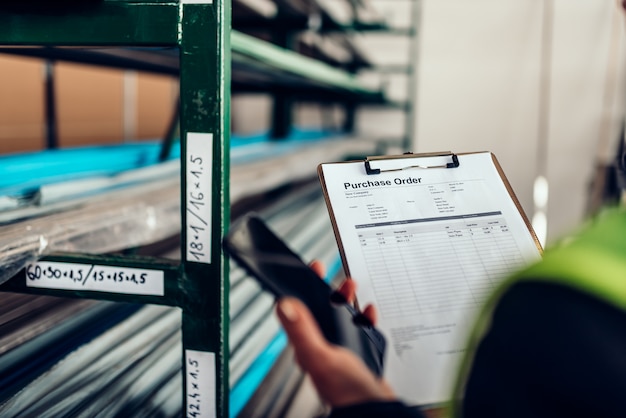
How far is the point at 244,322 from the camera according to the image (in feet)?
5.89

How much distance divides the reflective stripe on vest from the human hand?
0.32ft

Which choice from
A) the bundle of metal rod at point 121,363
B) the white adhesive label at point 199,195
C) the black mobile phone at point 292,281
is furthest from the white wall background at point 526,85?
the black mobile phone at point 292,281

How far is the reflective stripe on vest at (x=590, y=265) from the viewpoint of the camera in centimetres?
35

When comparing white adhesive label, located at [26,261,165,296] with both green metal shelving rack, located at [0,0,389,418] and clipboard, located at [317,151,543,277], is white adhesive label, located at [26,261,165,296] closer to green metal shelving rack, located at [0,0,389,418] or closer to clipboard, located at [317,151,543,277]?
green metal shelving rack, located at [0,0,389,418]

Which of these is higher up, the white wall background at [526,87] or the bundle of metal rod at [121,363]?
the white wall background at [526,87]

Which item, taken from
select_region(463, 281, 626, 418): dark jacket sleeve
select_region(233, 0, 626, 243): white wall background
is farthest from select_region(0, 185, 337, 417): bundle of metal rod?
select_region(233, 0, 626, 243): white wall background

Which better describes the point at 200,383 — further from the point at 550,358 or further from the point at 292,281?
the point at 550,358

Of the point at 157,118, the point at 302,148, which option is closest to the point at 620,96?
the point at 302,148

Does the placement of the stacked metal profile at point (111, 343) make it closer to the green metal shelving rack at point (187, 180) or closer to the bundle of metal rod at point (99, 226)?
the bundle of metal rod at point (99, 226)

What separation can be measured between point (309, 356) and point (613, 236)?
259 millimetres

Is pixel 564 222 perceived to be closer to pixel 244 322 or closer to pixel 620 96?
pixel 620 96

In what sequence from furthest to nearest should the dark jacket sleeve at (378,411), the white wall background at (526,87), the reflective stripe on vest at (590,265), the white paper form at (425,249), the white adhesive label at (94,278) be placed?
the white wall background at (526,87) < the white adhesive label at (94,278) < the white paper form at (425,249) < the dark jacket sleeve at (378,411) < the reflective stripe on vest at (590,265)

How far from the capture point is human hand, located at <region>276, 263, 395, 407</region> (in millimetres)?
495

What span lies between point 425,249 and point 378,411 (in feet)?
1.23
